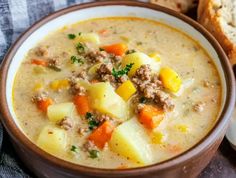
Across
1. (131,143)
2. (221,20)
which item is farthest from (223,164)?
(221,20)

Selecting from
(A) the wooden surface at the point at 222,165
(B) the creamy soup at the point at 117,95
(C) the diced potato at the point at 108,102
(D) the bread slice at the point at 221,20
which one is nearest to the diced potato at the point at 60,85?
(B) the creamy soup at the point at 117,95

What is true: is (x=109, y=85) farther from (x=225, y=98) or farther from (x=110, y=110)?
(x=225, y=98)

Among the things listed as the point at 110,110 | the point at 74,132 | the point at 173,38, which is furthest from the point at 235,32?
the point at 74,132

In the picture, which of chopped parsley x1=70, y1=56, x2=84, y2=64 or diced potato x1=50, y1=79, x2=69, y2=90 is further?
chopped parsley x1=70, y1=56, x2=84, y2=64

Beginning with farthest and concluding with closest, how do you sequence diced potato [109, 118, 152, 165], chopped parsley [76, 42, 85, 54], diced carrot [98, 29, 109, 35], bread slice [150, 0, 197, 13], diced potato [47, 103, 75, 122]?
bread slice [150, 0, 197, 13]
diced carrot [98, 29, 109, 35]
chopped parsley [76, 42, 85, 54]
diced potato [47, 103, 75, 122]
diced potato [109, 118, 152, 165]

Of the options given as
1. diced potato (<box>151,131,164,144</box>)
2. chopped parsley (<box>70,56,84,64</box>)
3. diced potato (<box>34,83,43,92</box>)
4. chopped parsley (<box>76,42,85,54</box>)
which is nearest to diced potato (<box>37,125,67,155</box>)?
diced potato (<box>34,83,43,92</box>)

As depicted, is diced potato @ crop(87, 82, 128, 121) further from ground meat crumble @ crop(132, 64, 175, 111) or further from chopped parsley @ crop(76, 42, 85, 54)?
chopped parsley @ crop(76, 42, 85, 54)
